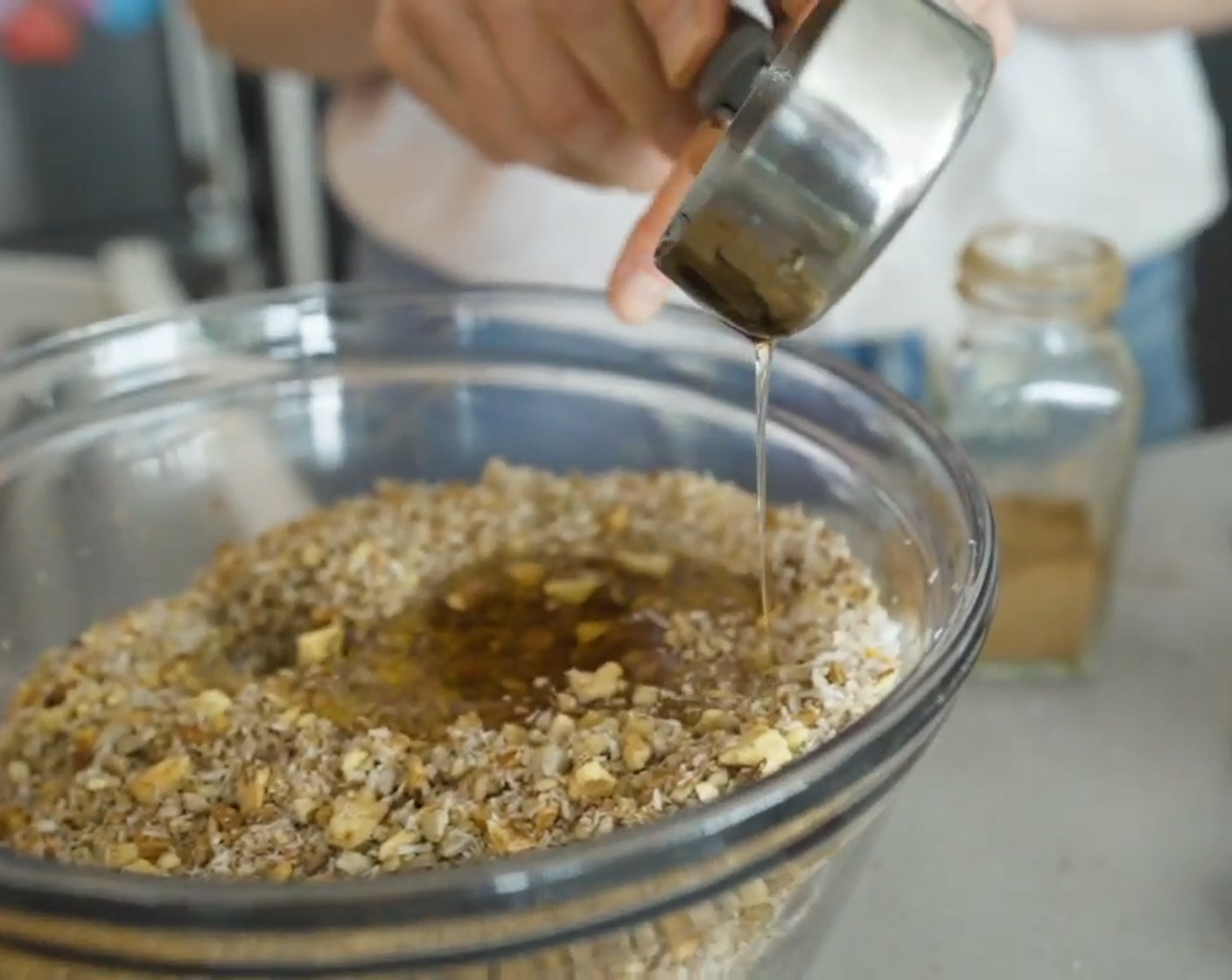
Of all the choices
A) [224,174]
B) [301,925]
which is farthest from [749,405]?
[224,174]

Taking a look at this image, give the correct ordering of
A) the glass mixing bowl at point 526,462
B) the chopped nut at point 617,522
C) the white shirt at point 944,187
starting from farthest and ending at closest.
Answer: the white shirt at point 944,187 < the chopped nut at point 617,522 < the glass mixing bowl at point 526,462

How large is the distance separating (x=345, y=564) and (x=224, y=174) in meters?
1.50

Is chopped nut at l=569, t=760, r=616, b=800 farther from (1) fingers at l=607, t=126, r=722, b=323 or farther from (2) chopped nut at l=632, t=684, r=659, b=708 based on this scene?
(1) fingers at l=607, t=126, r=722, b=323

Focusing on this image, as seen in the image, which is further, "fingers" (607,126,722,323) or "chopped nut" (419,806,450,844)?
"fingers" (607,126,722,323)

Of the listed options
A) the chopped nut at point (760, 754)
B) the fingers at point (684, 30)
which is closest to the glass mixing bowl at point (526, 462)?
the chopped nut at point (760, 754)

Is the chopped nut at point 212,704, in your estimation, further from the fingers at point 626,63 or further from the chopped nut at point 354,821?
the fingers at point 626,63

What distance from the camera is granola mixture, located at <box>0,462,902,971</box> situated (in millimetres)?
418

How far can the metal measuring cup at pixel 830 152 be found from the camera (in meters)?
0.39

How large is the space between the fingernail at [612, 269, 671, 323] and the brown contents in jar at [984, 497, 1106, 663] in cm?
21

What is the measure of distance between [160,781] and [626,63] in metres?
0.28

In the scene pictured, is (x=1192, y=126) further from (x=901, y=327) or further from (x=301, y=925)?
(x=301, y=925)

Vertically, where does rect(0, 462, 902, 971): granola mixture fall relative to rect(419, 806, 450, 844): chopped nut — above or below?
below

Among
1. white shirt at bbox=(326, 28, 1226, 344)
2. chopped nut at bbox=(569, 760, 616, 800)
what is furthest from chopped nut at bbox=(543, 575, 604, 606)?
white shirt at bbox=(326, 28, 1226, 344)

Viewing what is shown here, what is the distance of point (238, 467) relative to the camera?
25.5 inches
